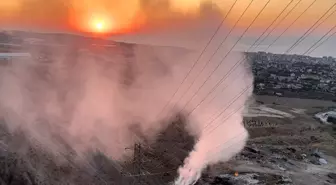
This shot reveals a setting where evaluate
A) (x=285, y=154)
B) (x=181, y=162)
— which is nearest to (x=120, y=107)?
(x=181, y=162)

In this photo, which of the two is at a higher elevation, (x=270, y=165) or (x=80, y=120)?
(x=80, y=120)

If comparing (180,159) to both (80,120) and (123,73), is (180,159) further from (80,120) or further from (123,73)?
(123,73)

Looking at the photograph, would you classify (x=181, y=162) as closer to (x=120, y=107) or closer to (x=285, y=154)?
(x=120, y=107)

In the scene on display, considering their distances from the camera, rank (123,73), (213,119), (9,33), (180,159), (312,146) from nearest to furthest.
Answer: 1. (180,159)
2. (213,119)
3. (312,146)
4. (123,73)
5. (9,33)

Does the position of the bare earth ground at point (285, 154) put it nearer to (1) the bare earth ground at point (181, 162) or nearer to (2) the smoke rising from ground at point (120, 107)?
(1) the bare earth ground at point (181, 162)

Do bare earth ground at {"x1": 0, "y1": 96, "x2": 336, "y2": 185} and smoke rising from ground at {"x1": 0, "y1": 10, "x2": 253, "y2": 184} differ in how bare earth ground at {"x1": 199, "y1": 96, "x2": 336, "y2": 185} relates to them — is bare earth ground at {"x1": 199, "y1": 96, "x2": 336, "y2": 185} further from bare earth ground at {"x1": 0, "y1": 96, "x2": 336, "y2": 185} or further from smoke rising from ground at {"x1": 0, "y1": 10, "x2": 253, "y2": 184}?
smoke rising from ground at {"x1": 0, "y1": 10, "x2": 253, "y2": 184}

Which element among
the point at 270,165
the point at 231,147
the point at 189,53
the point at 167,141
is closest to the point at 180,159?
the point at 167,141
